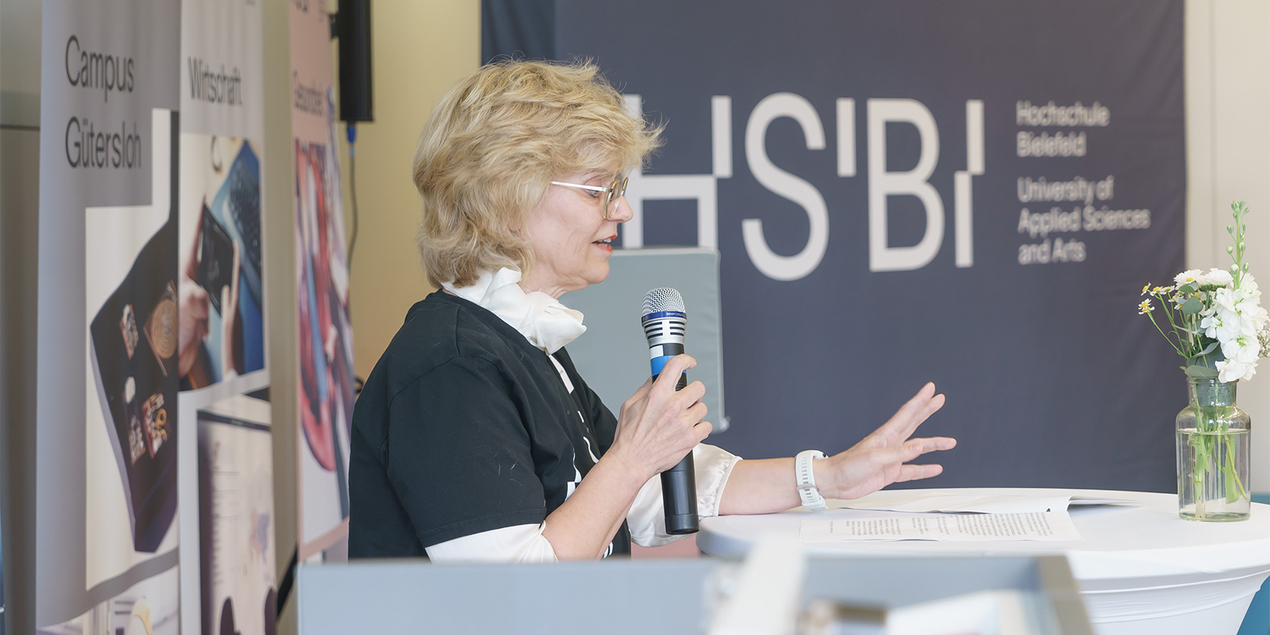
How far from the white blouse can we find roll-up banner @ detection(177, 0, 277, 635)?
1.19 m

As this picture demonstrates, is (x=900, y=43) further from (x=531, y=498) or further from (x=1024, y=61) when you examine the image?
(x=531, y=498)

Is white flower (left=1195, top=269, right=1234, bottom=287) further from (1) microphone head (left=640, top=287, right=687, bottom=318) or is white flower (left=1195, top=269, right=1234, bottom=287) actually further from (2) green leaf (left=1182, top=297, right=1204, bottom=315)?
(1) microphone head (left=640, top=287, right=687, bottom=318)

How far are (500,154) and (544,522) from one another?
48 centimetres

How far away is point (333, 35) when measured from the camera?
388 cm

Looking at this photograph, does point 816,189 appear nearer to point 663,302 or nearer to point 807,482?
point 807,482

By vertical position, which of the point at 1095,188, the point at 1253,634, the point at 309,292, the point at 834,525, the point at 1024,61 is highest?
the point at 1024,61

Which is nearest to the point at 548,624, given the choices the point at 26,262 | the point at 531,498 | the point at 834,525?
the point at 531,498

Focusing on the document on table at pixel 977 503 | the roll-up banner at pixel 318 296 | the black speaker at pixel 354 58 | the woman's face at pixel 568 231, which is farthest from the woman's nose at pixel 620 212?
the black speaker at pixel 354 58

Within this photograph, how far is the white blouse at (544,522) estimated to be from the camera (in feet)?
3.54

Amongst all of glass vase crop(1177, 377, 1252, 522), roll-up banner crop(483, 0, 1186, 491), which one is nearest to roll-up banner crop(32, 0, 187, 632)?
roll-up banner crop(483, 0, 1186, 491)

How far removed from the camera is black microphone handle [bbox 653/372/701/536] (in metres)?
1.32

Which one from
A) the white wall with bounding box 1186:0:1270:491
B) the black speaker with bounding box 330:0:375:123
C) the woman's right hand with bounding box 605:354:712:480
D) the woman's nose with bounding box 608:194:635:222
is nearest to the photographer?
the woman's right hand with bounding box 605:354:712:480

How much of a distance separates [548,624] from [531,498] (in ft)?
1.52

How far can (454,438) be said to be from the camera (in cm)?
111
